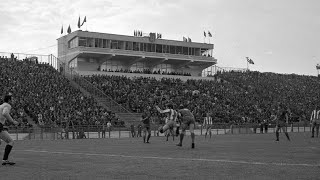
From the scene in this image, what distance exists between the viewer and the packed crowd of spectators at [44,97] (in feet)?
142

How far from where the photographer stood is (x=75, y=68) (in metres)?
67.3

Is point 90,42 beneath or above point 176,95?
above

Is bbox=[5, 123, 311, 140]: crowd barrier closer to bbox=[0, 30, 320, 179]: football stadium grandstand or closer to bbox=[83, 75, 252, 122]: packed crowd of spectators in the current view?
bbox=[0, 30, 320, 179]: football stadium grandstand

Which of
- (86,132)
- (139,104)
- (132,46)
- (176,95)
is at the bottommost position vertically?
(86,132)

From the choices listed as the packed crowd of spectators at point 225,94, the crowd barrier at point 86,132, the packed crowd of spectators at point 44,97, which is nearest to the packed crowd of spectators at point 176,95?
the packed crowd of spectators at point 225,94

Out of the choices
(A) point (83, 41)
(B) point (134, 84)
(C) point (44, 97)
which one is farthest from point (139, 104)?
(A) point (83, 41)

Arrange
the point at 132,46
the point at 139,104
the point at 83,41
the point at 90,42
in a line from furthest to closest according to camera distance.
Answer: the point at 132,46 → the point at 90,42 → the point at 83,41 → the point at 139,104

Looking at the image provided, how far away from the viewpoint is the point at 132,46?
234 ft

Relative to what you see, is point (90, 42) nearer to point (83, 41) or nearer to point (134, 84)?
point (83, 41)

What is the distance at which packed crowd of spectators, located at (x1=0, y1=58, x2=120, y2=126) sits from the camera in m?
43.3

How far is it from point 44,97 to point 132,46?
26.5m

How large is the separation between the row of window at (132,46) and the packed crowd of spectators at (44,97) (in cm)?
1128

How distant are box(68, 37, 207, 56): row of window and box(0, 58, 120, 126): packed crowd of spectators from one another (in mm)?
11281

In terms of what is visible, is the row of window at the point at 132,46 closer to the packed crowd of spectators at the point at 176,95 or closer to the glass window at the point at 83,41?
the glass window at the point at 83,41
